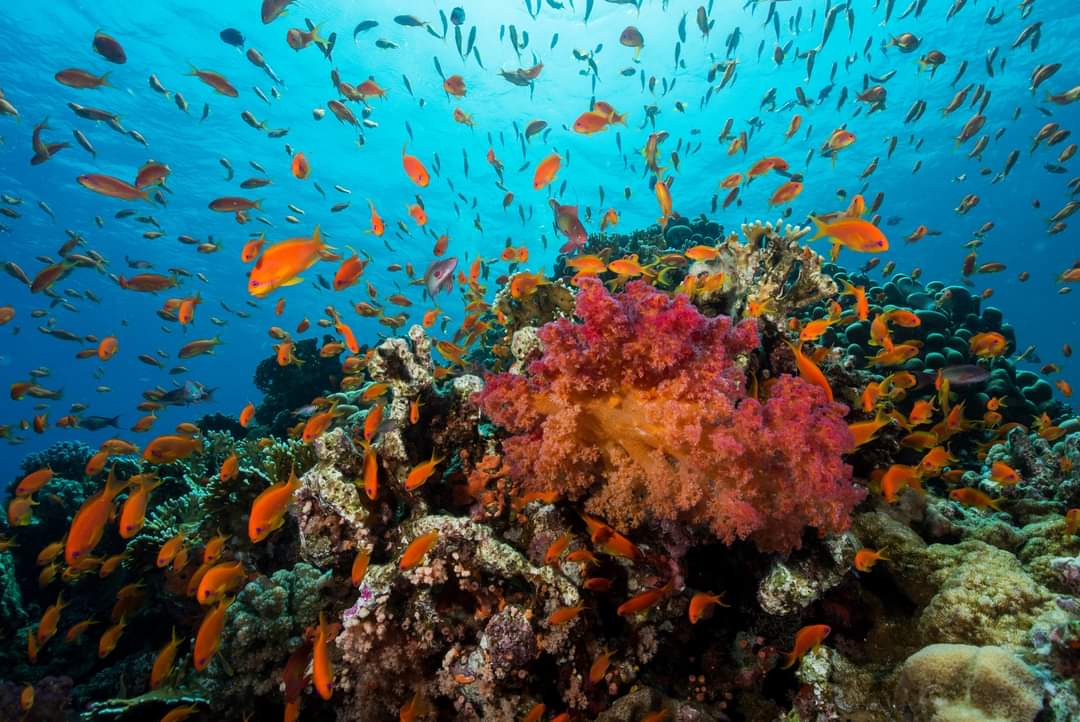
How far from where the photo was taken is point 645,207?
46219 mm

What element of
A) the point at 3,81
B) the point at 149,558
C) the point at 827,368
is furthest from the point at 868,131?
the point at 3,81

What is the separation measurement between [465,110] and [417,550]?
3799 centimetres

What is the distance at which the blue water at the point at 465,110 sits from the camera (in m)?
26.0

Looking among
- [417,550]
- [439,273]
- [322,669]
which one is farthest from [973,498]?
[439,273]

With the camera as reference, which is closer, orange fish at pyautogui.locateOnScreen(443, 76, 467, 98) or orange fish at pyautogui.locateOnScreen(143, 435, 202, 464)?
orange fish at pyautogui.locateOnScreen(143, 435, 202, 464)

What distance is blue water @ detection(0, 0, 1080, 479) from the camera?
2605 centimetres

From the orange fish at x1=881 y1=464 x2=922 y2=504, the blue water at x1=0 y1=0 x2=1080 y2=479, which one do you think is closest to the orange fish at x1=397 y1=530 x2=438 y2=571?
the orange fish at x1=881 y1=464 x2=922 y2=504

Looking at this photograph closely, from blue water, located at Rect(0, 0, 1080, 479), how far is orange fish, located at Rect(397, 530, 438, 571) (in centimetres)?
1266

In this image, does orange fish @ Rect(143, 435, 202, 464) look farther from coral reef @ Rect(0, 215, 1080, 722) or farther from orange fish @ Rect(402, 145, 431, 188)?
orange fish @ Rect(402, 145, 431, 188)

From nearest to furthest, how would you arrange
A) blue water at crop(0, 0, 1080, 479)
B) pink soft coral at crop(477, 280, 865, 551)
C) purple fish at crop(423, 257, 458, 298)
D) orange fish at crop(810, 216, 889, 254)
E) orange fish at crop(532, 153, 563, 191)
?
1. pink soft coral at crop(477, 280, 865, 551)
2. orange fish at crop(810, 216, 889, 254)
3. purple fish at crop(423, 257, 458, 298)
4. orange fish at crop(532, 153, 563, 191)
5. blue water at crop(0, 0, 1080, 479)

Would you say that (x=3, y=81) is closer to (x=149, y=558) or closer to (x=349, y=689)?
(x=149, y=558)

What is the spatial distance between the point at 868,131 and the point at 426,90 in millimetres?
32958

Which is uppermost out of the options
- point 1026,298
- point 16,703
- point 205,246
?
point 1026,298

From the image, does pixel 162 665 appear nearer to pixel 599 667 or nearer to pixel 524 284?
pixel 599 667
